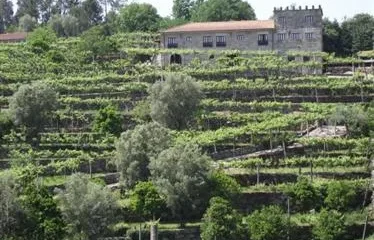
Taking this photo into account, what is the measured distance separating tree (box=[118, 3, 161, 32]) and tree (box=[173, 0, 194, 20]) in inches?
475

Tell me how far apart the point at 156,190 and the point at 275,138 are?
1022cm

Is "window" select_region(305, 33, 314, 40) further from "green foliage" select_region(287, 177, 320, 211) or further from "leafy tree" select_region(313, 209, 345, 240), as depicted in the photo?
"leafy tree" select_region(313, 209, 345, 240)

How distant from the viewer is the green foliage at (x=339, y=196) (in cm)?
3906

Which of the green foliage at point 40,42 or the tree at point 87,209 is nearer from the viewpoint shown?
the tree at point 87,209

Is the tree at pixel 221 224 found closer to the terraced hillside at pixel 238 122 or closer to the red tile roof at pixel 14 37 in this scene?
the terraced hillside at pixel 238 122

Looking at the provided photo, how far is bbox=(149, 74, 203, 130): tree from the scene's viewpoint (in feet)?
164

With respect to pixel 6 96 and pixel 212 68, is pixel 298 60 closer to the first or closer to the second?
pixel 212 68

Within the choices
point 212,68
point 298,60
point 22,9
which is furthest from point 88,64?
point 22,9

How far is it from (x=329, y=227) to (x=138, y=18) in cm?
5602

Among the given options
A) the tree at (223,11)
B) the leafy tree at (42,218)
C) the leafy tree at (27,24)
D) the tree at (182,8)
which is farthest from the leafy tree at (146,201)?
the tree at (182,8)

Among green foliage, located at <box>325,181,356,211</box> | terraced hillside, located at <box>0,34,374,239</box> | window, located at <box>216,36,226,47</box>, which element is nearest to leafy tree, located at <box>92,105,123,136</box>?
terraced hillside, located at <box>0,34,374,239</box>

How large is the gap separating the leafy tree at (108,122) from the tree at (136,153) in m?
7.62

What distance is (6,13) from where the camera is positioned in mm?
115062

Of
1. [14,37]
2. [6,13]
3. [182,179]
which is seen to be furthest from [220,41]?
[6,13]
